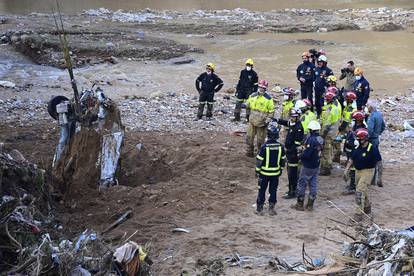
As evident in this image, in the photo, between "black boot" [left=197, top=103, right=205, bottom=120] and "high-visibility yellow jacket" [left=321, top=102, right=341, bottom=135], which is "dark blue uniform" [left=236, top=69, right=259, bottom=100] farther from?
"high-visibility yellow jacket" [left=321, top=102, right=341, bottom=135]

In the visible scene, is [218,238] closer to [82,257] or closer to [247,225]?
[247,225]

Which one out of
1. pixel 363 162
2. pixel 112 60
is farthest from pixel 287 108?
pixel 112 60

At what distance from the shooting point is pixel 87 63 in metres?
22.4

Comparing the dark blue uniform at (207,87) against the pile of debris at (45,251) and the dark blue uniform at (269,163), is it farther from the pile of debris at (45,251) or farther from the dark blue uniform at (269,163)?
the pile of debris at (45,251)

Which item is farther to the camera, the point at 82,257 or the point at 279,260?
the point at 279,260

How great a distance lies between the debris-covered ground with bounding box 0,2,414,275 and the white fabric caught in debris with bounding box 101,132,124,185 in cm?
33

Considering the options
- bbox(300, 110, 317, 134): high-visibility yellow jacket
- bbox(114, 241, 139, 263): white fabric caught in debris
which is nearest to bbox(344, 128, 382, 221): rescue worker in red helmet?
bbox(300, 110, 317, 134): high-visibility yellow jacket

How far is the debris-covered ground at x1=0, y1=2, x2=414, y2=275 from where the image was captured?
725 cm

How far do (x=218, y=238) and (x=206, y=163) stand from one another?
3395 mm

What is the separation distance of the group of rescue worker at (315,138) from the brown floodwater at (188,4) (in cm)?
2500

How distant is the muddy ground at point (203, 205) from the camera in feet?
28.6

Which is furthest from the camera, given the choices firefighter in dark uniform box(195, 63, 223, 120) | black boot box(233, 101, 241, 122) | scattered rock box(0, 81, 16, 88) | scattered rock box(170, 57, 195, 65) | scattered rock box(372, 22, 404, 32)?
scattered rock box(372, 22, 404, 32)

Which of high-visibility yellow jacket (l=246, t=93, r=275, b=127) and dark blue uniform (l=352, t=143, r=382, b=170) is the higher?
high-visibility yellow jacket (l=246, t=93, r=275, b=127)

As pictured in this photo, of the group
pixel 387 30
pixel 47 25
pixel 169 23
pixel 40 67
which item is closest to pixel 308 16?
pixel 387 30
